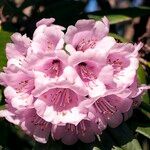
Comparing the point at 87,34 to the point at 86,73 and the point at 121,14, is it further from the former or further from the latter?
the point at 121,14

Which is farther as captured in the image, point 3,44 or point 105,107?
point 3,44

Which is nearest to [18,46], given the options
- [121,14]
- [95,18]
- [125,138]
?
[125,138]

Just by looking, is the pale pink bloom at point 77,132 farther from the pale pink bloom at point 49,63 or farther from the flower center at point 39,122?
the pale pink bloom at point 49,63

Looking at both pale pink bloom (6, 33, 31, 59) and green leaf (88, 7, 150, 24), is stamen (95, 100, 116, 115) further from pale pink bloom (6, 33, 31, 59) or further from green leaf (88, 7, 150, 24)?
green leaf (88, 7, 150, 24)

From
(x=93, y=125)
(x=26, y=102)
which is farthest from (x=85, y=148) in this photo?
(x=26, y=102)

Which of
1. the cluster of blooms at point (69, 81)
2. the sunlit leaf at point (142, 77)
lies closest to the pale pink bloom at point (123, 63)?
the cluster of blooms at point (69, 81)
